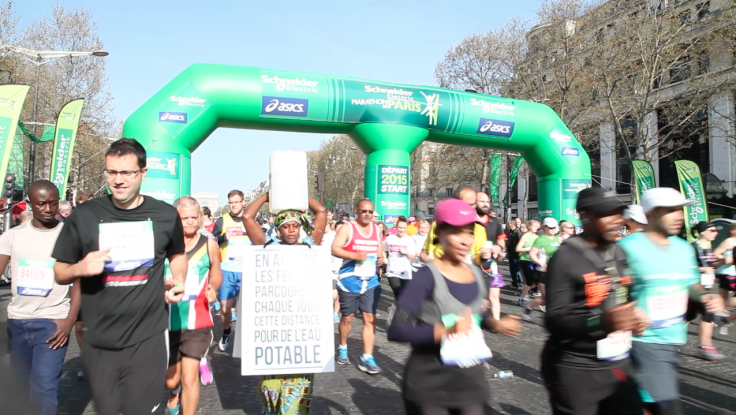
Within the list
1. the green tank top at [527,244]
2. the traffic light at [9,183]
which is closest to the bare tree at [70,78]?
the traffic light at [9,183]

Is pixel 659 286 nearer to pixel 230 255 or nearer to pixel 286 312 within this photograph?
pixel 286 312

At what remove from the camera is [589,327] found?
264 cm

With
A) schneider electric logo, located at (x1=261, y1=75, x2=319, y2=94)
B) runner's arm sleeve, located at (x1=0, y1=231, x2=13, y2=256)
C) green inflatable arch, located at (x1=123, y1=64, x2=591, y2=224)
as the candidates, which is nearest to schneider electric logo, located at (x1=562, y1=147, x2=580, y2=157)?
green inflatable arch, located at (x1=123, y1=64, x2=591, y2=224)

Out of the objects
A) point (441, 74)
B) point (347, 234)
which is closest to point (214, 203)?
point (441, 74)

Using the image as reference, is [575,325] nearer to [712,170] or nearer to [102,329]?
[102,329]

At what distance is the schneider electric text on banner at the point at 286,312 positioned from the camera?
369 centimetres

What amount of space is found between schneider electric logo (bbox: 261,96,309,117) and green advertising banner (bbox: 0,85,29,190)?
4.77 meters

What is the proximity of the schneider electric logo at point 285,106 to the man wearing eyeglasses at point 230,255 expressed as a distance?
17.3ft

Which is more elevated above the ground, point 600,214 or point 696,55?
point 696,55

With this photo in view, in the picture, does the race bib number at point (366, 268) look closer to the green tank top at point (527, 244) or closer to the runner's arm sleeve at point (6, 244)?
the runner's arm sleeve at point (6, 244)

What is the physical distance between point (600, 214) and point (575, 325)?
57 cm

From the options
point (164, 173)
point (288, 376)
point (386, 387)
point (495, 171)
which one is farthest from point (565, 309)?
point (495, 171)

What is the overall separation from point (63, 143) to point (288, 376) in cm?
1484

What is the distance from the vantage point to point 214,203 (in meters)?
166
